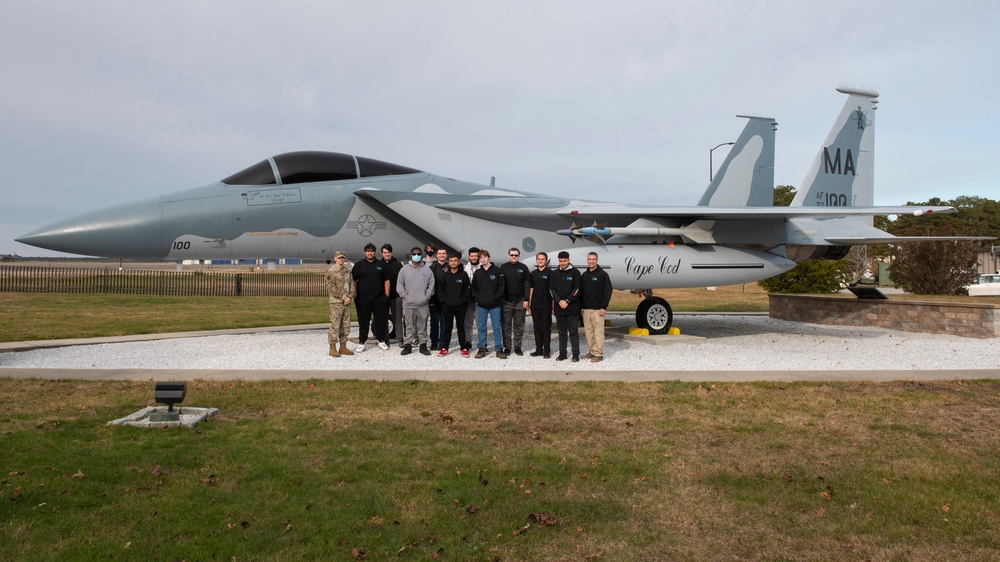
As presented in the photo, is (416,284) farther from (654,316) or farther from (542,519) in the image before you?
(542,519)

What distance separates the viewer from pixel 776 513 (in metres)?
4.09

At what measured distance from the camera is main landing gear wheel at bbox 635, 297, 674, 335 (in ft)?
44.7

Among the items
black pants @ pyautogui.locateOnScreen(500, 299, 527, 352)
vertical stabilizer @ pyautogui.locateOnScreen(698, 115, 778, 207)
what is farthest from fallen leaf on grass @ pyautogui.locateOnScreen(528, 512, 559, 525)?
vertical stabilizer @ pyautogui.locateOnScreen(698, 115, 778, 207)

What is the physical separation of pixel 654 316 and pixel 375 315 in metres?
5.80

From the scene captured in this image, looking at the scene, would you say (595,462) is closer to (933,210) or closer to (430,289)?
(430,289)

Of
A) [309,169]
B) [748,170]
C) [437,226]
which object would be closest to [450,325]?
[437,226]

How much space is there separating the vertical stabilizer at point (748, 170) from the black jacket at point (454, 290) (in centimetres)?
767

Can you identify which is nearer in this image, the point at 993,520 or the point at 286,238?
the point at 993,520

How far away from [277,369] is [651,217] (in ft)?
24.5

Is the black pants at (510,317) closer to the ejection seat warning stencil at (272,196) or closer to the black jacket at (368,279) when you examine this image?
the black jacket at (368,279)

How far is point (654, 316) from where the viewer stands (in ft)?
44.7

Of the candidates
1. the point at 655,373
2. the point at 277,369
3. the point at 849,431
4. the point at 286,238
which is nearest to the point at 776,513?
the point at 849,431

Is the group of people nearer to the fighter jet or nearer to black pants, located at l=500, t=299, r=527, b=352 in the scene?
black pants, located at l=500, t=299, r=527, b=352

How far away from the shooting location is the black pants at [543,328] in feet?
35.2
